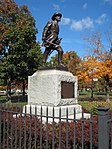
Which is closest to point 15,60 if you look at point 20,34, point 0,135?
point 20,34

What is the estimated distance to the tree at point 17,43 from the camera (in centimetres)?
2431

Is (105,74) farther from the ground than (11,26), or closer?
closer

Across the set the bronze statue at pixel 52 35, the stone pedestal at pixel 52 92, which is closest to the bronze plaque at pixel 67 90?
the stone pedestal at pixel 52 92

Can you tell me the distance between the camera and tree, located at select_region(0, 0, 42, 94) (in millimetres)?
24312

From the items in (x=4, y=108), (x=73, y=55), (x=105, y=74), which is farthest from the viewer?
(x=73, y=55)

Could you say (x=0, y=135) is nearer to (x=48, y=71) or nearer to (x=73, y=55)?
(x=48, y=71)

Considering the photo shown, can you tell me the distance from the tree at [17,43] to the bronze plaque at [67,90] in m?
16.4

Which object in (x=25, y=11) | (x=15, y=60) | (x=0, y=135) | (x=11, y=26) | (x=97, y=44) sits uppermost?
(x=25, y=11)

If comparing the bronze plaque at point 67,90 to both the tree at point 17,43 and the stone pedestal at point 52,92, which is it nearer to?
the stone pedestal at point 52,92

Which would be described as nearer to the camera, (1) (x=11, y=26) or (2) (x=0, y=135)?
(2) (x=0, y=135)

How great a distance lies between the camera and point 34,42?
27.5 m

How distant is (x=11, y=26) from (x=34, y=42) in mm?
3448

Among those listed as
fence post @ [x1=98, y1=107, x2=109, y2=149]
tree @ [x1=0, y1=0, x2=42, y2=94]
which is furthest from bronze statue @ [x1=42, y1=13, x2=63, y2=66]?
tree @ [x1=0, y1=0, x2=42, y2=94]

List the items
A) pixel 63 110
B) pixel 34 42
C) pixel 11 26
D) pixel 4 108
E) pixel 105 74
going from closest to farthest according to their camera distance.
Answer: pixel 4 108 < pixel 63 110 < pixel 105 74 < pixel 11 26 < pixel 34 42
